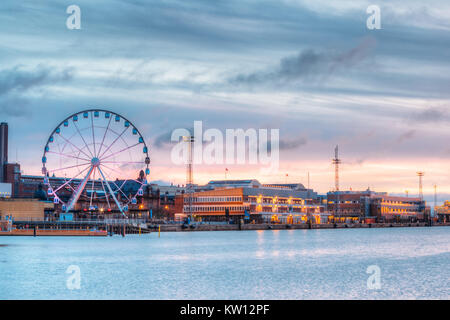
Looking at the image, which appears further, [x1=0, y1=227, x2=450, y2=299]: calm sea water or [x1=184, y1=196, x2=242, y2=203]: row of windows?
[x1=184, y1=196, x2=242, y2=203]: row of windows

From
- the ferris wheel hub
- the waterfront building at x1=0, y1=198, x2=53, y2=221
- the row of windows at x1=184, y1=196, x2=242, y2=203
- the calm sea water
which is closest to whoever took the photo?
the calm sea water

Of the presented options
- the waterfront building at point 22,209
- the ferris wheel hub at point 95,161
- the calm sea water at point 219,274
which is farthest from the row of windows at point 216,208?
the calm sea water at point 219,274

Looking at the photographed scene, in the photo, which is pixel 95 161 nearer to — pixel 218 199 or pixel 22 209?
pixel 22 209

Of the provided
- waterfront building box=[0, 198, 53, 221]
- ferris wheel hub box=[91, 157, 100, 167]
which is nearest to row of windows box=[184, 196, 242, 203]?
waterfront building box=[0, 198, 53, 221]

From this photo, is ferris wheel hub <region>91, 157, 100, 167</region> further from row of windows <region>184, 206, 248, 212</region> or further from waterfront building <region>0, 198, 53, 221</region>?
row of windows <region>184, 206, 248, 212</region>

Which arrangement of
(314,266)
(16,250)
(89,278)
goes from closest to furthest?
(89,278) → (314,266) → (16,250)

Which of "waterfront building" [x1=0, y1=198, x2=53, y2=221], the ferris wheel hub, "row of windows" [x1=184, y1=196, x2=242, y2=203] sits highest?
the ferris wheel hub

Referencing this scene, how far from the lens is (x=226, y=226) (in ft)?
536

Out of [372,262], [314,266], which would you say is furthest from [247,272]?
[372,262]

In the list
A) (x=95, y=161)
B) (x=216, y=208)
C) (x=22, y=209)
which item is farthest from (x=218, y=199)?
(x=95, y=161)

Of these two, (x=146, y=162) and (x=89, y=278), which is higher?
(x=146, y=162)
